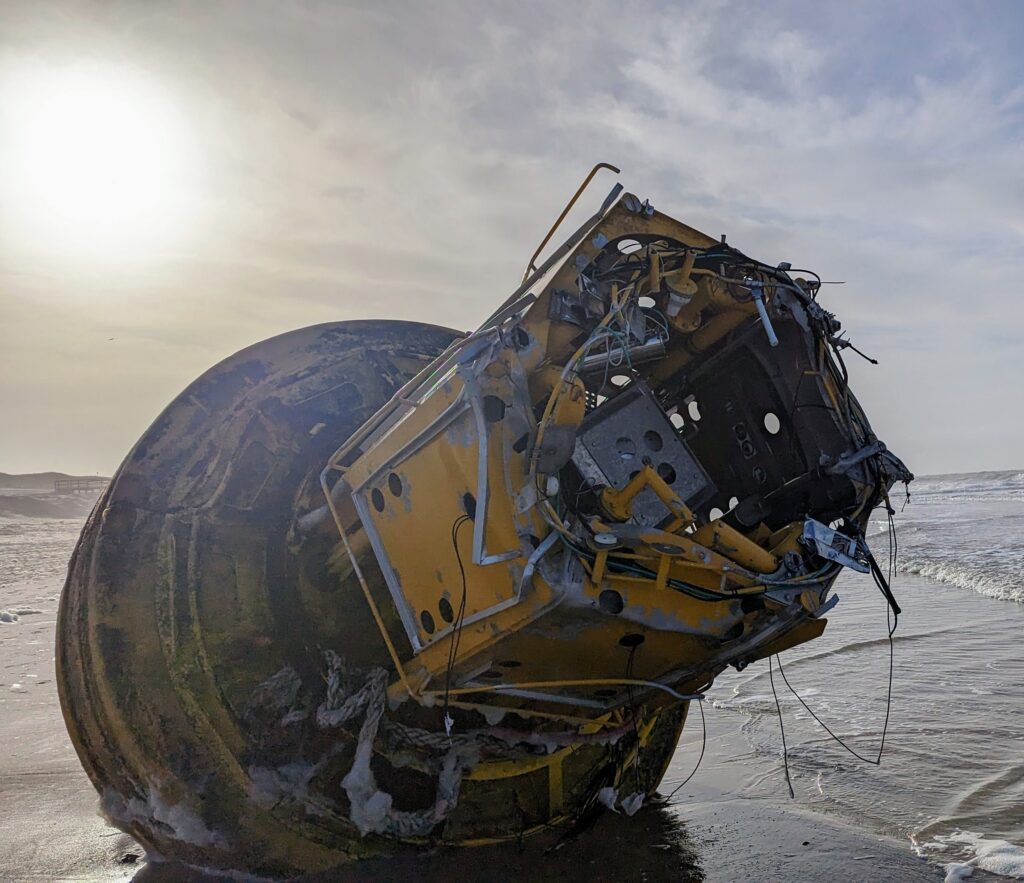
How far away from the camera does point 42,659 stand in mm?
8109

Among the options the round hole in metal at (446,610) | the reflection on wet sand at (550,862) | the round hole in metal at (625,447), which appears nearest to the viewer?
the round hole in metal at (446,610)

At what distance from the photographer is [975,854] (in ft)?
13.4

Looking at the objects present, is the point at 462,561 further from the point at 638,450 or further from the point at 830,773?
the point at 830,773

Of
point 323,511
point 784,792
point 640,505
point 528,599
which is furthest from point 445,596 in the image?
point 784,792

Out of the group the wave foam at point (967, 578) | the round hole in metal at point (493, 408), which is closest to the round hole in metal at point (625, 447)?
the round hole in metal at point (493, 408)

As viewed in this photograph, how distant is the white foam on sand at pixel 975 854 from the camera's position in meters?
3.90

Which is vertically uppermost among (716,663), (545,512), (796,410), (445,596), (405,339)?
(405,339)

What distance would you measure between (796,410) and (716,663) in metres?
1.31

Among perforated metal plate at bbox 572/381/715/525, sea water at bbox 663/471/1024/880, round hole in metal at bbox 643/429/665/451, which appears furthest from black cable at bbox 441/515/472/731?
sea water at bbox 663/471/1024/880

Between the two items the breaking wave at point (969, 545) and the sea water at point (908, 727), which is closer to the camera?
the sea water at point (908, 727)

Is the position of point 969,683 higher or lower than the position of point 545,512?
lower

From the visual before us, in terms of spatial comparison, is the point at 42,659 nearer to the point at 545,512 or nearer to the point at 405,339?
the point at 405,339

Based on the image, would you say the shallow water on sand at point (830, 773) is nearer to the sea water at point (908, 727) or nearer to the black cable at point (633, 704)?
the sea water at point (908, 727)

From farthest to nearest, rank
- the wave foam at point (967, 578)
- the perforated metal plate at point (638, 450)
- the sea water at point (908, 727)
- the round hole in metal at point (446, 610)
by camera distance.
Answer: the wave foam at point (967, 578), the sea water at point (908, 727), the perforated metal plate at point (638, 450), the round hole in metal at point (446, 610)
